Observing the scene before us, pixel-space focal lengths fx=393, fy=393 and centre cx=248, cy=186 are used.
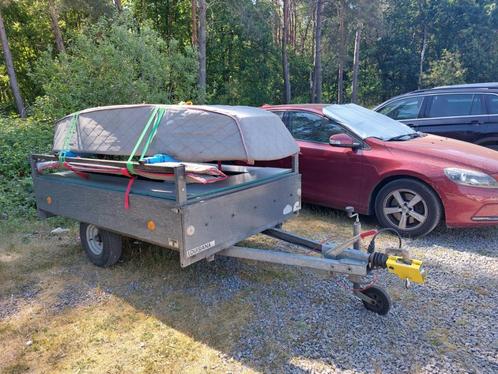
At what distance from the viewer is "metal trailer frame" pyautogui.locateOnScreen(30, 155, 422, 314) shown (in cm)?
296

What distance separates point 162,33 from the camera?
23344 mm

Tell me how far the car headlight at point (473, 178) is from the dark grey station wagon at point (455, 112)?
297 centimetres

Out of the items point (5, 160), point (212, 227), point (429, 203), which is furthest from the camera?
point (5, 160)

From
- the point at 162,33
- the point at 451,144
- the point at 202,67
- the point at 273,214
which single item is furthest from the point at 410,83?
the point at 273,214

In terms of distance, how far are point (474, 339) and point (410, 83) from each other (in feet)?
118

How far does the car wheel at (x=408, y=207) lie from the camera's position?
15.2 feet

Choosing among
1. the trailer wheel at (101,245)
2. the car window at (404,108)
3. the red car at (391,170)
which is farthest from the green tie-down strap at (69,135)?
the car window at (404,108)

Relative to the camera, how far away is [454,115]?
7258 mm

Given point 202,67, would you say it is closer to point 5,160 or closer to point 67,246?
point 5,160

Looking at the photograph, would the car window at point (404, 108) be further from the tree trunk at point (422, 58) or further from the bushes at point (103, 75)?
the tree trunk at point (422, 58)

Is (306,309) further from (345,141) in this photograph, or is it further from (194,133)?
(345,141)

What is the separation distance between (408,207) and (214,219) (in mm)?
2777

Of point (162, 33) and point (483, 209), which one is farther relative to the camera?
point (162, 33)

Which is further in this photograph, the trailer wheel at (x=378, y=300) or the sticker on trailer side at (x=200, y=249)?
the trailer wheel at (x=378, y=300)
